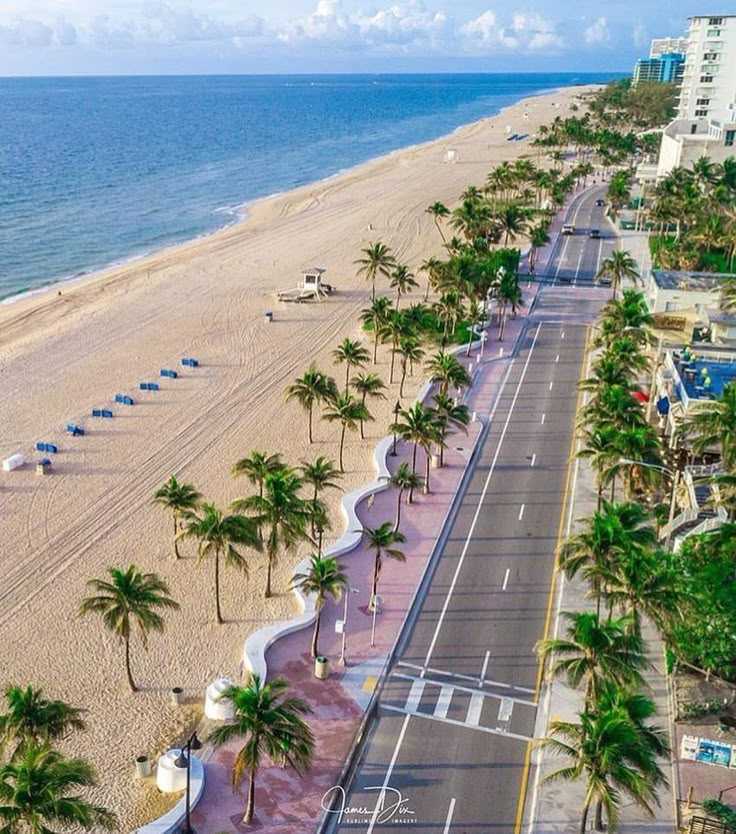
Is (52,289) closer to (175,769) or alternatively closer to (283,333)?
(283,333)

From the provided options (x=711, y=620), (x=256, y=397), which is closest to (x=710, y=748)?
(x=711, y=620)

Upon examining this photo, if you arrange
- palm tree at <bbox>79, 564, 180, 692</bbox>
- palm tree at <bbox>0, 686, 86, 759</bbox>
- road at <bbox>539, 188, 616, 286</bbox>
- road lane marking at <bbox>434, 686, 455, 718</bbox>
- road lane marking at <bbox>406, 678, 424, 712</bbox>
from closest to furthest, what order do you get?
1. palm tree at <bbox>0, 686, 86, 759</bbox>
2. palm tree at <bbox>79, 564, 180, 692</bbox>
3. road lane marking at <bbox>434, 686, 455, 718</bbox>
4. road lane marking at <bbox>406, 678, 424, 712</bbox>
5. road at <bbox>539, 188, 616, 286</bbox>

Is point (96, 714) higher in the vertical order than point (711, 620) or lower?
lower

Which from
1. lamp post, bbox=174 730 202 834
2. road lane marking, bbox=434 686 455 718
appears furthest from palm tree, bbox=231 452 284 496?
lamp post, bbox=174 730 202 834

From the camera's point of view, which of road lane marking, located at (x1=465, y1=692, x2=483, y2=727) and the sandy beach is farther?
the sandy beach

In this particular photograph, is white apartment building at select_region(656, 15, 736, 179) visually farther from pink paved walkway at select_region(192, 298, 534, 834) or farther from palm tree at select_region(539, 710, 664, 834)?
palm tree at select_region(539, 710, 664, 834)

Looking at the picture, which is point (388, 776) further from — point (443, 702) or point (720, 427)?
point (720, 427)
